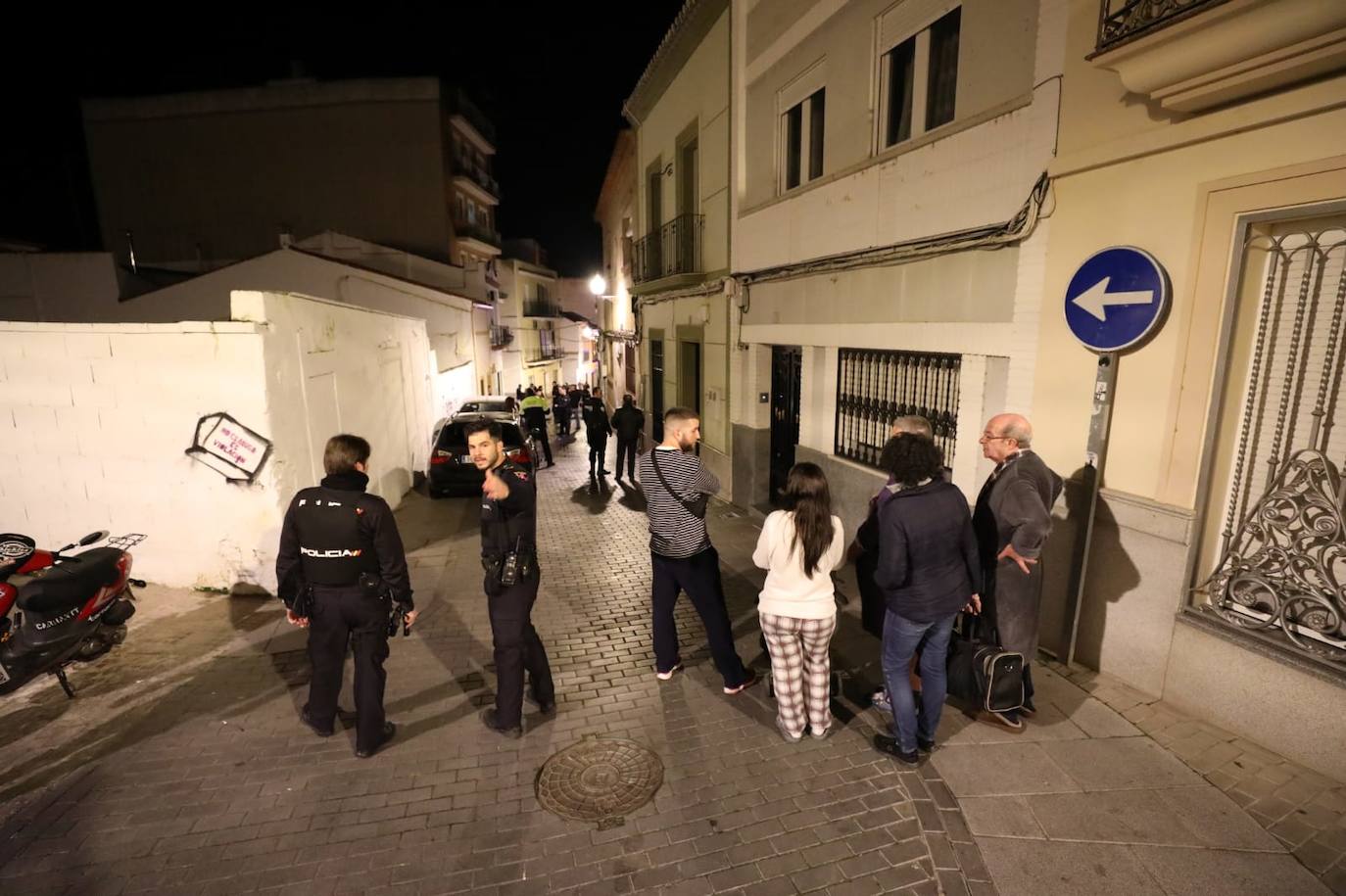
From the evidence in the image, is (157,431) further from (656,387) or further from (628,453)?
(656,387)

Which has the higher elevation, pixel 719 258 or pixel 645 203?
pixel 645 203

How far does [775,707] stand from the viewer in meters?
4.38

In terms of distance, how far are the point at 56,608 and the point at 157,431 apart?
1.92 meters

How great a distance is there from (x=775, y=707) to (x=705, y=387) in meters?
7.81

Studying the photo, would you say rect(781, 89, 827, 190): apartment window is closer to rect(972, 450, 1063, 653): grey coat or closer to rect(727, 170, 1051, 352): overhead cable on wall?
rect(727, 170, 1051, 352): overhead cable on wall

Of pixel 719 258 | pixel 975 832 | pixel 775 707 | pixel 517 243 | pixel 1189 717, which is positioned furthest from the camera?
pixel 517 243

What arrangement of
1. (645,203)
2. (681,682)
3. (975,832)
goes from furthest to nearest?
1. (645,203)
2. (681,682)
3. (975,832)

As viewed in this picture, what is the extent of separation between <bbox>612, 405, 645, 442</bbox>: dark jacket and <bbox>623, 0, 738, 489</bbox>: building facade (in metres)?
1.31

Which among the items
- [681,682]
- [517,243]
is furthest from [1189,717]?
[517,243]

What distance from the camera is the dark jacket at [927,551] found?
3.41 metres

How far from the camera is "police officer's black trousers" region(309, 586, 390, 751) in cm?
383

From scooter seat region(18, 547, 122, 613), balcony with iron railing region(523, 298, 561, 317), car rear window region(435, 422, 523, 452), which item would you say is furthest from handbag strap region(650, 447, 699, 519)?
balcony with iron railing region(523, 298, 561, 317)

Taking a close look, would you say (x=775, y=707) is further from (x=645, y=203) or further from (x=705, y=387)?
(x=645, y=203)

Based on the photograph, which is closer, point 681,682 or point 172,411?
point 681,682
